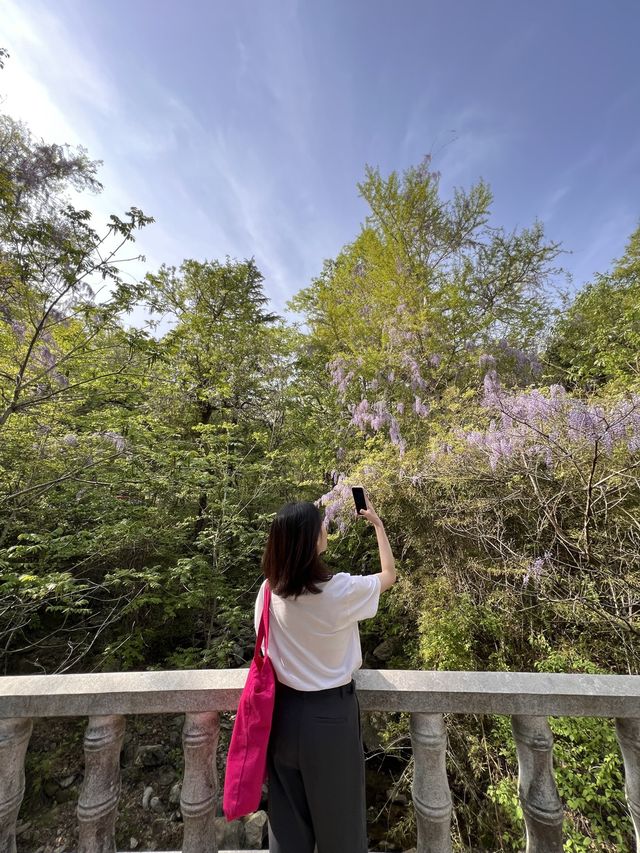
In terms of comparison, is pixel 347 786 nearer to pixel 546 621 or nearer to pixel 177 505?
pixel 546 621

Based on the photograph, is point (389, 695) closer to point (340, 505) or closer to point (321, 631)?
point (321, 631)

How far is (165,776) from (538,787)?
504 centimetres

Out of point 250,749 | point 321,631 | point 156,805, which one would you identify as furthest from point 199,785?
point 156,805

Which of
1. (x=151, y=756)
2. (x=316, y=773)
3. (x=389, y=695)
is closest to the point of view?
(x=316, y=773)

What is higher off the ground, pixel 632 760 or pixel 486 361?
pixel 486 361

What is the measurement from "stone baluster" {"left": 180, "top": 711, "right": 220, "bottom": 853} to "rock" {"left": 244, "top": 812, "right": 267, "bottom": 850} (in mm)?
3226

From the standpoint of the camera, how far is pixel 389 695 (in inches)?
51.3

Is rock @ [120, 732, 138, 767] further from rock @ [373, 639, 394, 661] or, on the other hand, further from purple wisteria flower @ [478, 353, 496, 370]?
purple wisteria flower @ [478, 353, 496, 370]

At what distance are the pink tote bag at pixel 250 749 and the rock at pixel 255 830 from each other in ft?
12.0

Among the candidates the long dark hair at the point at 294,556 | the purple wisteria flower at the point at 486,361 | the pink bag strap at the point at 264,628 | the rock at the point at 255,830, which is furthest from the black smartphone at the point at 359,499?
the purple wisteria flower at the point at 486,361

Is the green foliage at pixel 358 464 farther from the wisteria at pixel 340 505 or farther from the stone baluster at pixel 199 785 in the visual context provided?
the stone baluster at pixel 199 785

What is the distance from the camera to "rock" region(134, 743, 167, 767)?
4.38 metres

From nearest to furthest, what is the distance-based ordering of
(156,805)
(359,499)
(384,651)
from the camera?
(359,499) → (156,805) → (384,651)

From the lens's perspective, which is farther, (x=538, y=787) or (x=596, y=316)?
(x=596, y=316)
